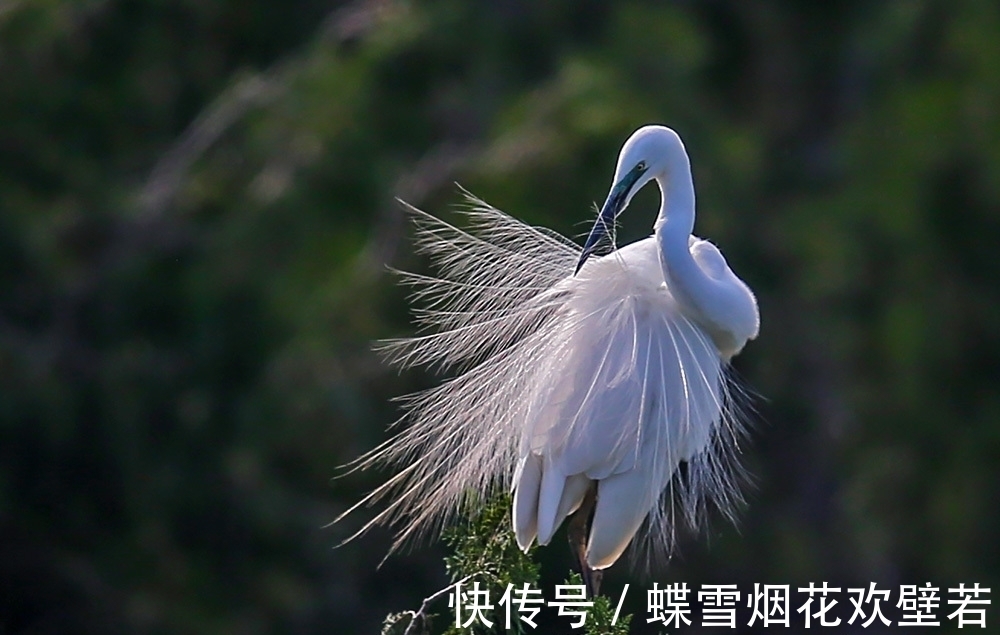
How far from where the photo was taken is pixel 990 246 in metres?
6.62

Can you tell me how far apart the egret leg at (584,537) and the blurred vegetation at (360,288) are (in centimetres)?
226

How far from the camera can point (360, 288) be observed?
5285 millimetres

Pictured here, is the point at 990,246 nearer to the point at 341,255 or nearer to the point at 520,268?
the point at 341,255

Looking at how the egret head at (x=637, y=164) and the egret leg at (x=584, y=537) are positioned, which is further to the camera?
the egret leg at (x=584, y=537)

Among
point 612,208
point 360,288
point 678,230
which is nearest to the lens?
point 612,208

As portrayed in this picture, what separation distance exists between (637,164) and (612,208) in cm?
10

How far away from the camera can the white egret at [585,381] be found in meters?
2.80

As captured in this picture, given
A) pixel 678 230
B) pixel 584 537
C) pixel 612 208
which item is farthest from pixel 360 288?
pixel 612 208

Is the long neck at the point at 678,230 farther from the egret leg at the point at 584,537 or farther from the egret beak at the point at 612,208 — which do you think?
the egret leg at the point at 584,537

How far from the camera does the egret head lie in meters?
2.64

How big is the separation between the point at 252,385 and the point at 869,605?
2.33 m

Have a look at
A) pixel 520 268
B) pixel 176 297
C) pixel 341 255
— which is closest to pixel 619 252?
pixel 520 268

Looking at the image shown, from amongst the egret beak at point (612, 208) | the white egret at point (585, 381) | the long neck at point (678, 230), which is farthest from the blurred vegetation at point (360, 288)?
the egret beak at point (612, 208)

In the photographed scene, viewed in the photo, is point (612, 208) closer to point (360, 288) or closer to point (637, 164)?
point (637, 164)
